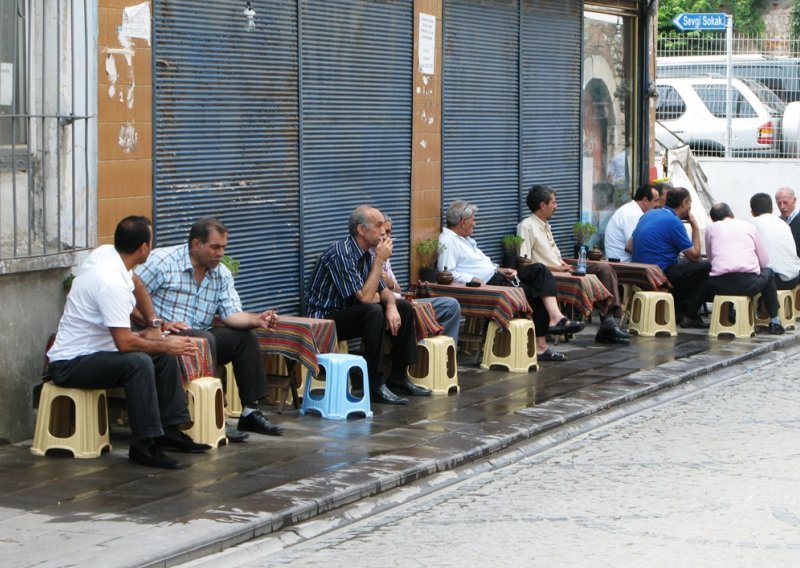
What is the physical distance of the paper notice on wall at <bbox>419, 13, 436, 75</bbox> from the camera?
13258 mm

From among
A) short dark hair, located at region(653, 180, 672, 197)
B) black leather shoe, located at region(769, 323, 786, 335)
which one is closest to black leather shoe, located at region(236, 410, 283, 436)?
black leather shoe, located at region(769, 323, 786, 335)

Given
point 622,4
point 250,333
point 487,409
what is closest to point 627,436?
point 487,409

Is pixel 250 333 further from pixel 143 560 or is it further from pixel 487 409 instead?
pixel 143 560

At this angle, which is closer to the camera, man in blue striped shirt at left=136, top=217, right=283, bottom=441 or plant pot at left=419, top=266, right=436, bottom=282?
man in blue striped shirt at left=136, top=217, right=283, bottom=441

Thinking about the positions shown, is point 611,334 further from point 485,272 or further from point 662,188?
point 662,188

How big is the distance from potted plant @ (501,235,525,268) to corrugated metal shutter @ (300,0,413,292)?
169cm

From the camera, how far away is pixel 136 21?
988 centimetres

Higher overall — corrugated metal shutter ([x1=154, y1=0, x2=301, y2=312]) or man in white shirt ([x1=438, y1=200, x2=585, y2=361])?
corrugated metal shutter ([x1=154, y1=0, x2=301, y2=312])

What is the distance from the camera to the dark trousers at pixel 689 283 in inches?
579

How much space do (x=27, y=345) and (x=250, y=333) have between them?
141cm

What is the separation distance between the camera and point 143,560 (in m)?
6.24

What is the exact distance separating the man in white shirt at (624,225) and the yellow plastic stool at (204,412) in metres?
7.45

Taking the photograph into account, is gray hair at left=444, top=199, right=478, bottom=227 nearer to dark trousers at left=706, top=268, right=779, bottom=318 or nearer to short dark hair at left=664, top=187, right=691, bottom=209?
short dark hair at left=664, top=187, right=691, bottom=209

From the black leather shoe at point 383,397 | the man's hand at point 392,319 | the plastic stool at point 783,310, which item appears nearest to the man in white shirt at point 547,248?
the plastic stool at point 783,310
